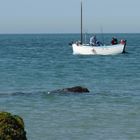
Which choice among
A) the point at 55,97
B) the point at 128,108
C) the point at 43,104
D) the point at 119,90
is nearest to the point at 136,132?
the point at 128,108

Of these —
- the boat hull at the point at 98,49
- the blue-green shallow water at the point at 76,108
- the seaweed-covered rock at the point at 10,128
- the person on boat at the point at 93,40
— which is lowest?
the boat hull at the point at 98,49

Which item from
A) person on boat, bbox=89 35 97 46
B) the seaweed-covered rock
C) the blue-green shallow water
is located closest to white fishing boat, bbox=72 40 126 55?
person on boat, bbox=89 35 97 46

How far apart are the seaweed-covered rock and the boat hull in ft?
175

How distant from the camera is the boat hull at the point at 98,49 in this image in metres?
61.2

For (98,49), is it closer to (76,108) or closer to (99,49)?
(99,49)

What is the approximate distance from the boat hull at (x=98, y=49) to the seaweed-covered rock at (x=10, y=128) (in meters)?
53.5

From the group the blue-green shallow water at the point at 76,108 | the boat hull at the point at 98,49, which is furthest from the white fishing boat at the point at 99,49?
A: the blue-green shallow water at the point at 76,108

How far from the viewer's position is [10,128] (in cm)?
728

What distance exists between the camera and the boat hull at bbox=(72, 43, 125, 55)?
61.2 m

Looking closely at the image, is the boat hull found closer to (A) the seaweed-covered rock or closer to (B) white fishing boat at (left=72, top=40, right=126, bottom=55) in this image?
(B) white fishing boat at (left=72, top=40, right=126, bottom=55)

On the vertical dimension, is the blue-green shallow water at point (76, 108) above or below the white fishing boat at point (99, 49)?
above

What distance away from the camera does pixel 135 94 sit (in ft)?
84.7

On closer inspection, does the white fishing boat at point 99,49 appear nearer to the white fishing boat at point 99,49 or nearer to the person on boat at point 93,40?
the white fishing boat at point 99,49

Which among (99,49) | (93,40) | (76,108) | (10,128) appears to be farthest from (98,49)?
(10,128)
